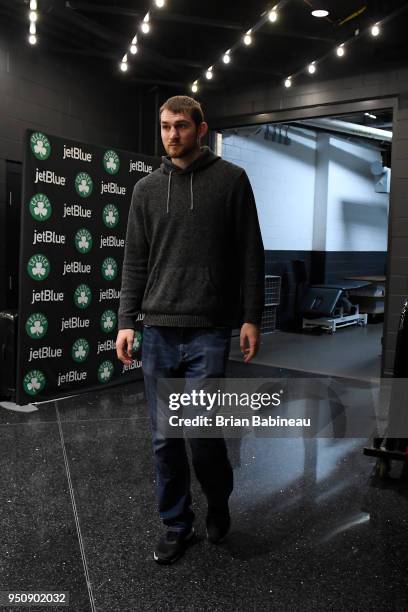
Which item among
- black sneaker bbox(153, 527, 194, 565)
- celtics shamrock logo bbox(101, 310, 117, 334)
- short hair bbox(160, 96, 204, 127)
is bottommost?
black sneaker bbox(153, 527, 194, 565)

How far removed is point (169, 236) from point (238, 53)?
3591mm

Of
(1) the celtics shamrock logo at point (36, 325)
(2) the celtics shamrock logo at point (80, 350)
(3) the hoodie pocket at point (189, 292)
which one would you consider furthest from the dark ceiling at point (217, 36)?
(3) the hoodie pocket at point (189, 292)

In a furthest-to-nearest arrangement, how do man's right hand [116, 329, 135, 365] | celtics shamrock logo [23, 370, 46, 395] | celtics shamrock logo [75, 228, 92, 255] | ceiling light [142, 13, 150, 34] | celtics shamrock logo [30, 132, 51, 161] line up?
1. celtics shamrock logo [75, 228, 92, 255]
2. ceiling light [142, 13, 150, 34]
3. celtics shamrock logo [23, 370, 46, 395]
4. celtics shamrock logo [30, 132, 51, 161]
5. man's right hand [116, 329, 135, 365]

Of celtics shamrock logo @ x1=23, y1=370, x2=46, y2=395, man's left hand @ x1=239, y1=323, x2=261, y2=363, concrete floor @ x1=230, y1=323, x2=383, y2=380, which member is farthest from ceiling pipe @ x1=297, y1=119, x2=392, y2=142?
man's left hand @ x1=239, y1=323, x2=261, y2=363

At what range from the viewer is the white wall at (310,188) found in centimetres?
762

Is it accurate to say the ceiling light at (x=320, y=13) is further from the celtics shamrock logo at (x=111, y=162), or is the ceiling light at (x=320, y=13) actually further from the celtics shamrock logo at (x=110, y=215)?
the celtics shamrock logo at (x=110, y=215)

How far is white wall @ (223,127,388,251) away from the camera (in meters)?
7.62

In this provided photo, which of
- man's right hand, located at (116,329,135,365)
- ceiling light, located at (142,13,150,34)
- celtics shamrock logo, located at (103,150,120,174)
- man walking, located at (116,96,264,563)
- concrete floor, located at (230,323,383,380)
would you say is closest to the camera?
man walking, located at (116,96,264,563)

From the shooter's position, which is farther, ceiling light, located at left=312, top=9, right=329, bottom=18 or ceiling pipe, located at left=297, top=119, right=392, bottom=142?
ceiling pipe, located at left=297, top=119, right=392, bottom=142

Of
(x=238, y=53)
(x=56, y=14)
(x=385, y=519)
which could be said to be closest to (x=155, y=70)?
(x=238, y=53)

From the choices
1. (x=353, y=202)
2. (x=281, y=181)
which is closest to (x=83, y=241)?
(x=281, y=181)

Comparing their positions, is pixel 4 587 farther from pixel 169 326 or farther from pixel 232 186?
pixel 232 186

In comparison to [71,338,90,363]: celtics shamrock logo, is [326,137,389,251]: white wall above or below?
above

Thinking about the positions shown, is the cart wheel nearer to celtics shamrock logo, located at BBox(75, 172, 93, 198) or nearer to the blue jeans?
the blue jeans
